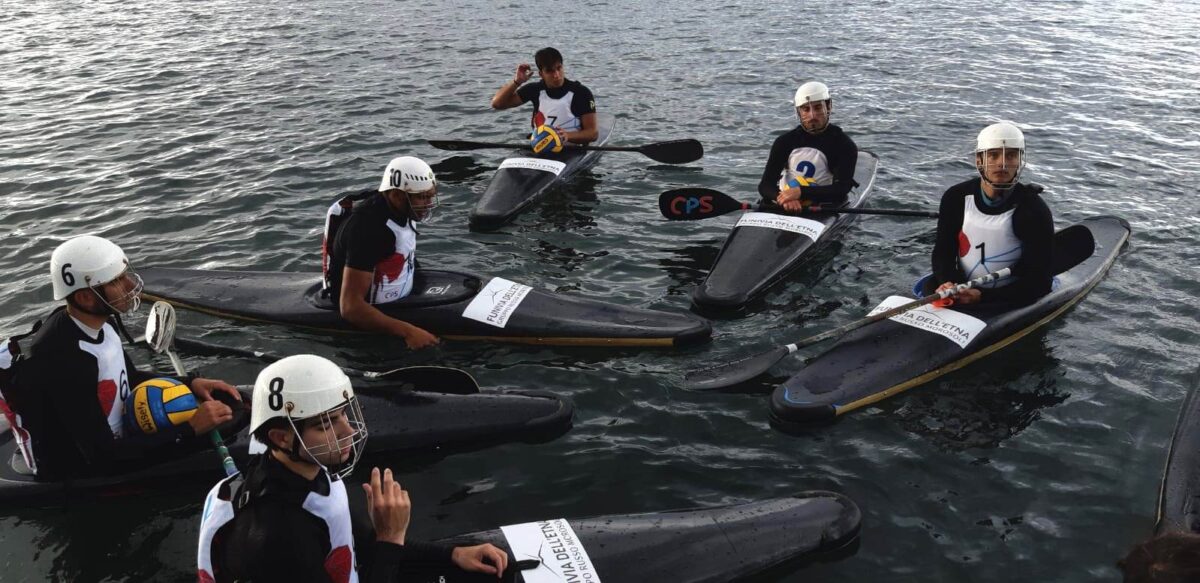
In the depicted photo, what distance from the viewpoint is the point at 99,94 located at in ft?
51.4

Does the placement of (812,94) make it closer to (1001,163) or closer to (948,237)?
(948,237)

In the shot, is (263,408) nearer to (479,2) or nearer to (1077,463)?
(1077,463)

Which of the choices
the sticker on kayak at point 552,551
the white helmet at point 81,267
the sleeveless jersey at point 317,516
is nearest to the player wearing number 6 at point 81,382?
the white helmet at point 81,267

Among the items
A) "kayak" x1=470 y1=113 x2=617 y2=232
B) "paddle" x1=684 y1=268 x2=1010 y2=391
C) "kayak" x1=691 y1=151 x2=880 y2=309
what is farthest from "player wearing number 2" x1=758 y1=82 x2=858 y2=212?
"kayak" x1=470 y1=113 x2=617 y2=232

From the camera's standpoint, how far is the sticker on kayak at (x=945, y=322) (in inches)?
278

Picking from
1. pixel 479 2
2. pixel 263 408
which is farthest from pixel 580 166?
pixel 479 2

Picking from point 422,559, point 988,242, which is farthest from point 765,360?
point 422,559

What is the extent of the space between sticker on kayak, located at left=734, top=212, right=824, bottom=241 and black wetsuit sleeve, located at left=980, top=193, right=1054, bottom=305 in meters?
1.93

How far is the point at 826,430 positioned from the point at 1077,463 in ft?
5.42

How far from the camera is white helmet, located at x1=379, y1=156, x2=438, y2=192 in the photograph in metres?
6.88

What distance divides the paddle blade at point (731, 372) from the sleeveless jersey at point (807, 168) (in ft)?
9.04

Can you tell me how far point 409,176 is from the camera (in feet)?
22.6

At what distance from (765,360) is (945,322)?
4.89 feet

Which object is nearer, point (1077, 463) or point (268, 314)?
point (1077, 463)
